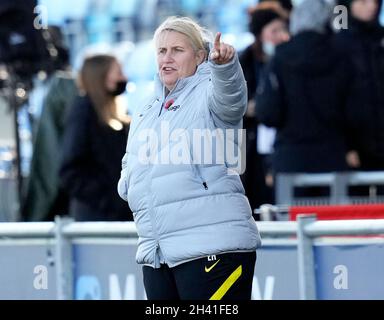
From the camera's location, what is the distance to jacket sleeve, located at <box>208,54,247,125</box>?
15.2ft

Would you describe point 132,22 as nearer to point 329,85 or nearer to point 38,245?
point 329,85

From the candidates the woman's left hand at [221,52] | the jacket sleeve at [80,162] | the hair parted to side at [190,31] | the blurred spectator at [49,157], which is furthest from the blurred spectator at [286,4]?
the woman's left hand at [221,52]

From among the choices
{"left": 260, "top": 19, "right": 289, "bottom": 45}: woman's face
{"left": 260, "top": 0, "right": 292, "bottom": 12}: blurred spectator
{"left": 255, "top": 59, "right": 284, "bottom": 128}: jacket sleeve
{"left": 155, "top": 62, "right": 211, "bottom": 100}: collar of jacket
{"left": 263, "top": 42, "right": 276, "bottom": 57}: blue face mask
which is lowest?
{"left": 155, "top": 62, "right": 211, "bottom": 100}: collar of jacket

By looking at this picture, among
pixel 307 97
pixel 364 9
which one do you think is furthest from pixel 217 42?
pixel 364 9

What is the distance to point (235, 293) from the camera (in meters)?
4.79

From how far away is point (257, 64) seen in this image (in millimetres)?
8859

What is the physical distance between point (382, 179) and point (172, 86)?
3.37 metres

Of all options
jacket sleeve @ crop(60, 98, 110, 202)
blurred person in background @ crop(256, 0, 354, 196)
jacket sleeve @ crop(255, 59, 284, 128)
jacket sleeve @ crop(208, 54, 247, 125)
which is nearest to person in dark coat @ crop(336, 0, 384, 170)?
blurred person in background @ crop(256, 0, 354, 196)

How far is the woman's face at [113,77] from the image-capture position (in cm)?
789

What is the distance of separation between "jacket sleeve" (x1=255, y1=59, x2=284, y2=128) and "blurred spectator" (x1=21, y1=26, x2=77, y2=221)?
1304 millimetres

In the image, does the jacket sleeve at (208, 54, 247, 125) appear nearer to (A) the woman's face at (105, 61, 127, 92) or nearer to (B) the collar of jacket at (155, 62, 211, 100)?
(B) the collar of jacket at (155, 62, 211, 100)

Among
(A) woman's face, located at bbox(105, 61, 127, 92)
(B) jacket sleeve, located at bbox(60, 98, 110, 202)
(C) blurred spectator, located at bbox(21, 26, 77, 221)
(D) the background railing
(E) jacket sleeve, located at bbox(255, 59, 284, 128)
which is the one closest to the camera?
(D) the background railing

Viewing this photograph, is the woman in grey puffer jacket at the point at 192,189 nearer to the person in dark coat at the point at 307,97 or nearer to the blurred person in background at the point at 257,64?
the person in dark coat at the point at 307,97
